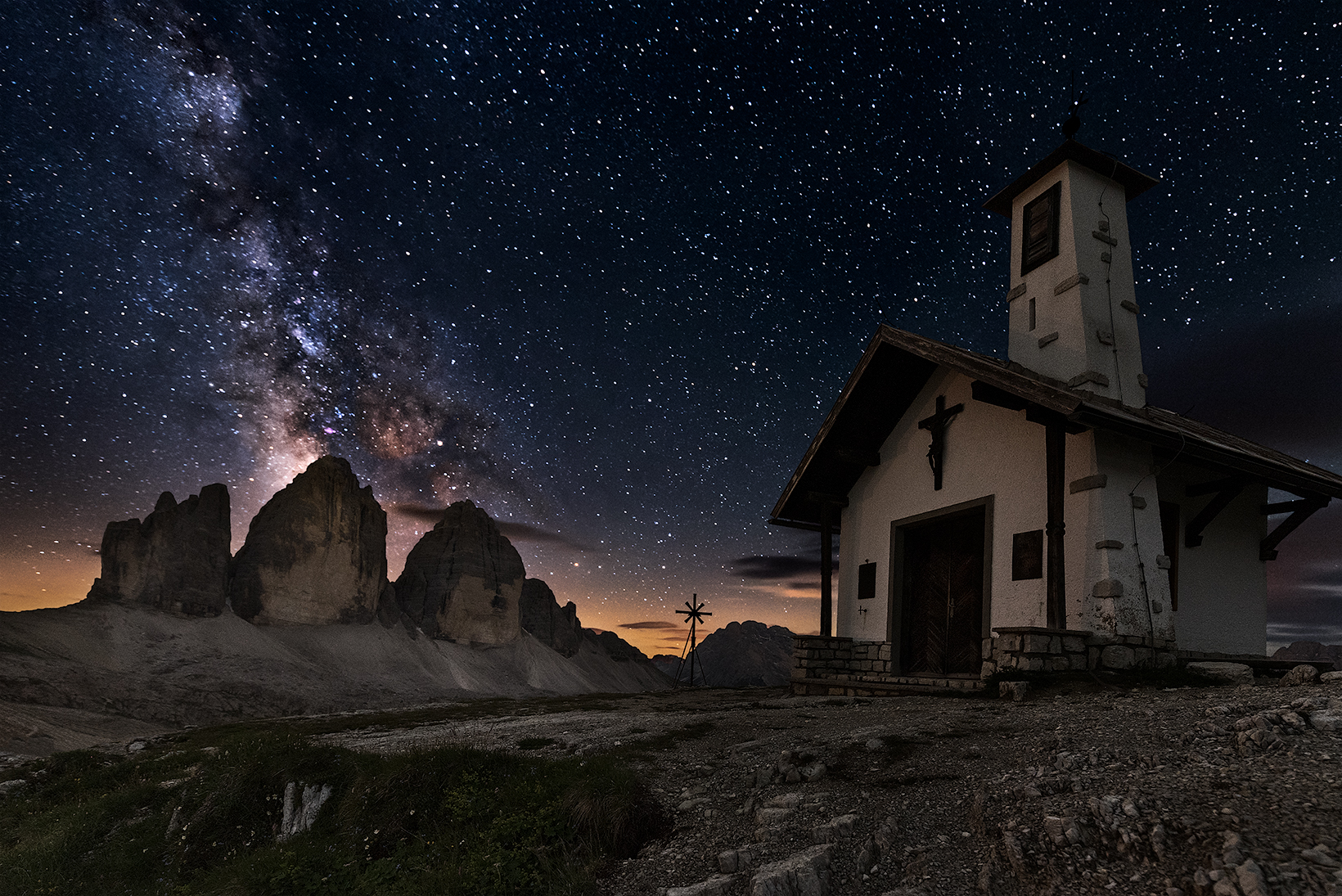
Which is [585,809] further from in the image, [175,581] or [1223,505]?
[175,581]

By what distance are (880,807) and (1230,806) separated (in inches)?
86.2

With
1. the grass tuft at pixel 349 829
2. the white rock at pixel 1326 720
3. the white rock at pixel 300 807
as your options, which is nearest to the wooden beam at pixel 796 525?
the grass tuft at pixel 349 829

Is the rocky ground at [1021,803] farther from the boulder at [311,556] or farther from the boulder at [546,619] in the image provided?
the boulder at [546,619]

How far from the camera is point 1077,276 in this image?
14.0 m

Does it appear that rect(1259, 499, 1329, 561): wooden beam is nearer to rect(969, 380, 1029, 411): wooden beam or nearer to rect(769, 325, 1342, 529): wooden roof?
rect(769, 325, 1342, 529): wooden roof

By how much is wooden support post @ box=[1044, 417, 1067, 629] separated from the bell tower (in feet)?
6.75

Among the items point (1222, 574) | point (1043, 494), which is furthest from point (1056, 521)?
point (1222, 574)

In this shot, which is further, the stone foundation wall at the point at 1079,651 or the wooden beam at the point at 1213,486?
the wooden beam at the point at 1213,486

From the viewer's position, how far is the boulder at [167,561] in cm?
9412

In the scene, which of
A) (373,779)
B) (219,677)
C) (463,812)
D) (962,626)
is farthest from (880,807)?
(219,677)

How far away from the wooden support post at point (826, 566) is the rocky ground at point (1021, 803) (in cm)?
897

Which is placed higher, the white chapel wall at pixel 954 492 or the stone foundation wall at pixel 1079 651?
the white chapel wall at pixel 954 492

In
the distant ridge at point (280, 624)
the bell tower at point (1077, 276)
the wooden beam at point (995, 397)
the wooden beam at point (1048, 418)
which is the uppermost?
the bell tower at point (1077, 276)

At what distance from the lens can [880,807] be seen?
17.7ft
